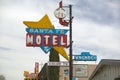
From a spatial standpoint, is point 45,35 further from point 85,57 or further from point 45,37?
point 85,57

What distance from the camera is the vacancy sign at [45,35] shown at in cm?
2350

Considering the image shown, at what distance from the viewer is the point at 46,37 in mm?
23734

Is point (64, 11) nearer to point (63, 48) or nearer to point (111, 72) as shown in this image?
point (63, 48)

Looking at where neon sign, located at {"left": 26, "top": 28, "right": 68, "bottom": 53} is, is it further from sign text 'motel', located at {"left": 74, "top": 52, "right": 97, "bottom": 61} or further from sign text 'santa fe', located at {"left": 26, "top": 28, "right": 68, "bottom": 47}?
sign text 'motel', located at {"left": 74, "top": 52, "right": 97, "bottom": 61}

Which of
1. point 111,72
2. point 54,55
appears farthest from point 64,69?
A: point 111,72

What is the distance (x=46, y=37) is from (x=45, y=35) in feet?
0.48

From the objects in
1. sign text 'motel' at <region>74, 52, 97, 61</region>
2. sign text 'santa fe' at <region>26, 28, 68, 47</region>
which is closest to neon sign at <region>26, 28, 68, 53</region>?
sign text 'santa fe' at <region>26, 28, 68, 47</region>

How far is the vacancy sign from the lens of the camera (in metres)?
23.5

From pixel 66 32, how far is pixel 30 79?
23028 mm

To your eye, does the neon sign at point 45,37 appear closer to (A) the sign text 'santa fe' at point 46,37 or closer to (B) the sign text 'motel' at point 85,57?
(A) the sign text 'santa fe' at point 46,37

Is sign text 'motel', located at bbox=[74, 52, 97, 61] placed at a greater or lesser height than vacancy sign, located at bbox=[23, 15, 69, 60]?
lesser

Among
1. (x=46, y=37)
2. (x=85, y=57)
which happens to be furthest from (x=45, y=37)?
(x=85, y=57)

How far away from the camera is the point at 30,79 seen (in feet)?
151

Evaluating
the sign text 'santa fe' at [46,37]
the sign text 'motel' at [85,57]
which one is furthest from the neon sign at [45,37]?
the sign text 'motel' at [85,57]
